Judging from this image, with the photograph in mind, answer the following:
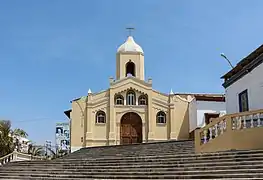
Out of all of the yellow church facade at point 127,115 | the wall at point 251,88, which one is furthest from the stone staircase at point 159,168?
the yellow church facade at point 127,115

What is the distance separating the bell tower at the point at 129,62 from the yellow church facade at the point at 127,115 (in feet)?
3.99

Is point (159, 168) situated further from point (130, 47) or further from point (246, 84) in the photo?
point (130, 47)

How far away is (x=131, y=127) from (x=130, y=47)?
25.5 feet

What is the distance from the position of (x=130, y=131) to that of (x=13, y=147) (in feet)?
32.2

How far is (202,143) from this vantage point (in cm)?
1792

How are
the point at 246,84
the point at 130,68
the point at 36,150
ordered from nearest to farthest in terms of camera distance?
the point at 246,84, the point at 36,150, the point at 130,68

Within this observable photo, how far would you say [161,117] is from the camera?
37.1 m

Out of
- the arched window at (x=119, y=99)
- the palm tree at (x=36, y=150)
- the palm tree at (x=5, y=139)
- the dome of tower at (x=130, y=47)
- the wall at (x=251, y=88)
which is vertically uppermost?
the dome of tower at (x=130, y=47)

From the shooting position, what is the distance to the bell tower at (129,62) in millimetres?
38775

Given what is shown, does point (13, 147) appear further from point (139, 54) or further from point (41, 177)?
point (41, 177)

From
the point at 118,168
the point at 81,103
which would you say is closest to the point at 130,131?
the point at 81,103

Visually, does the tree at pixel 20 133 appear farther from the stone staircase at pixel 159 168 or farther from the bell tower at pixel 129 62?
the stone staircase at pixel 159 168

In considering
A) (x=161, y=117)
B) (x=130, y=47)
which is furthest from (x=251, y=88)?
(x=130, y=47)

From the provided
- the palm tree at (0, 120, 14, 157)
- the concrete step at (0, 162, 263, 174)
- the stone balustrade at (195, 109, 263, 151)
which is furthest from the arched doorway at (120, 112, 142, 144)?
the stone balustrade at (195, 109, 263, 151)
